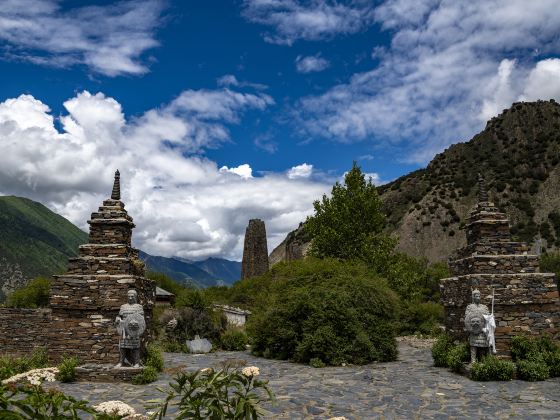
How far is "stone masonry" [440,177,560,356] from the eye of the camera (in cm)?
1267

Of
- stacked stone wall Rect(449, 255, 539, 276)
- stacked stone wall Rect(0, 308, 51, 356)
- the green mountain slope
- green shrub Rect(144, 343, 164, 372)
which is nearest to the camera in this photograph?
green shrub Rect(144, 343, 164, 372)

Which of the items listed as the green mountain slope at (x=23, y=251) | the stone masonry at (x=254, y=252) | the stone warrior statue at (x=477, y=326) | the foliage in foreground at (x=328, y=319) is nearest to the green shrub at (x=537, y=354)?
the stone warrior statue at (x=477, y=326)

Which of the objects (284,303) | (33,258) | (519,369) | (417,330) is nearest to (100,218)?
(284,303)

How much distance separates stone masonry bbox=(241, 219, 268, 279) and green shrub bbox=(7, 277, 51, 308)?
1444 inches

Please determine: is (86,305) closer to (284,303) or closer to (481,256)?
(284,303)

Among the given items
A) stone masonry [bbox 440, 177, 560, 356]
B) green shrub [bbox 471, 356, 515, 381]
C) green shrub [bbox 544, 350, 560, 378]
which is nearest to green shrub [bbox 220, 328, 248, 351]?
stone masonry [bbox 440, 177, 560, 356]

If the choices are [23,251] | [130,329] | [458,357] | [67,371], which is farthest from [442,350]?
[23,251]

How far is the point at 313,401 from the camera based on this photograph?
962 cm

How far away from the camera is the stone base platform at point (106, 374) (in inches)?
455

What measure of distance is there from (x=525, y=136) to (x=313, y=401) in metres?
76.9

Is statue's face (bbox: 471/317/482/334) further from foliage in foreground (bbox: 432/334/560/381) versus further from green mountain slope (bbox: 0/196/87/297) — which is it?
green mountain slope (bbox: 0/196/87/297)

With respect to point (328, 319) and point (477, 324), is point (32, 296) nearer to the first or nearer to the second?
point (328, 319)

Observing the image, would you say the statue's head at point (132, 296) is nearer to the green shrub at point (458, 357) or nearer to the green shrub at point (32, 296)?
the green shrub at point (458, 357)

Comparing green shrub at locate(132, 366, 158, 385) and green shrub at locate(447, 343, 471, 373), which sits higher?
green shrub at locate(447, 343, 471, 373)
